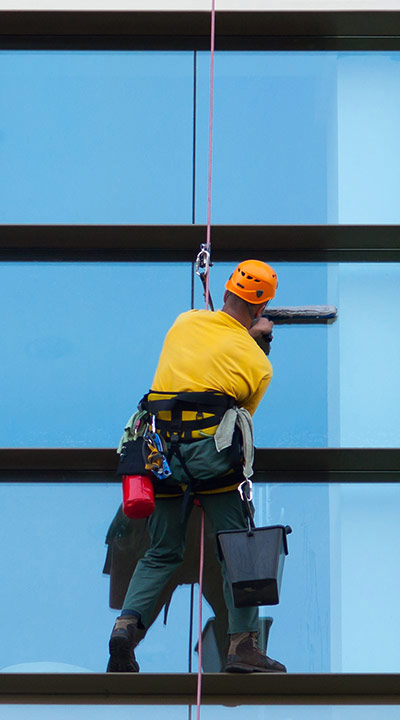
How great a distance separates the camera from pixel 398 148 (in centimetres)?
800

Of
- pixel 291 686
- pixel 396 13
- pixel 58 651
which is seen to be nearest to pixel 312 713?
pixel 291 686

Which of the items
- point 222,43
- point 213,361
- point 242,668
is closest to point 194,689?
point 242,668

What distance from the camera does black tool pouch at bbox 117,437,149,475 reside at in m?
6.27

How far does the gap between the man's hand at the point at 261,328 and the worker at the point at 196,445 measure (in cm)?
33

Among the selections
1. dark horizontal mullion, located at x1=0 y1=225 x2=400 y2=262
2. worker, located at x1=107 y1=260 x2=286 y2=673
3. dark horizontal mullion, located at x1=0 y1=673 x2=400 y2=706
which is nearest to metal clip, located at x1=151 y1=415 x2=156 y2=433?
worker, located at x1=107 y1=260 x2=286 y2=673

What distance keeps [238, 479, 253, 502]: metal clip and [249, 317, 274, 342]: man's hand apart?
866 millimetres

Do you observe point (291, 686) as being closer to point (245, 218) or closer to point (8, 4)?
point (245, 218)

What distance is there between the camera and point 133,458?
6.34 m

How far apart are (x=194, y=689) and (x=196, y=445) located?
118cm

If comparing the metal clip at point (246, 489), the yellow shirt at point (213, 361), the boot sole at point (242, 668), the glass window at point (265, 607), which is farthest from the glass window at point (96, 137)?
the boot sole at point (242, 668)

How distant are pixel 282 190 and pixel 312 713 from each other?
125 inches

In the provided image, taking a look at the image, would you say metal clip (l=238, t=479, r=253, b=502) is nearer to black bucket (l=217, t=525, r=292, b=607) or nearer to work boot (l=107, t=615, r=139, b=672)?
black bucket (l=217, t=525, r=292, b=607)

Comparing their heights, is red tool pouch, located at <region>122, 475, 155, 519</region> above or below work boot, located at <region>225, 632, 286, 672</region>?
above

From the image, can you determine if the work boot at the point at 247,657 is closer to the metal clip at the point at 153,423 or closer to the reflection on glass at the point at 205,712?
the reflection on glass at the point at 205,712
